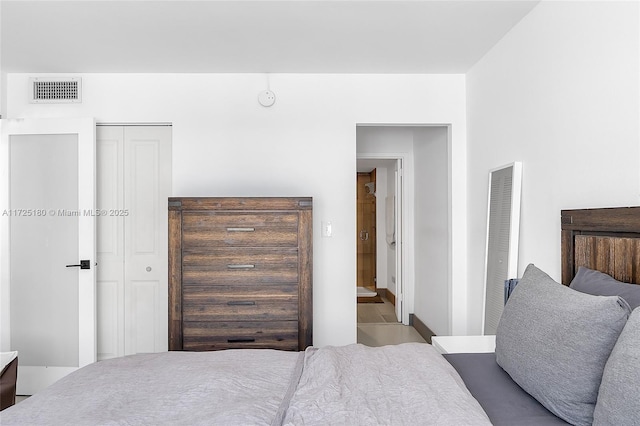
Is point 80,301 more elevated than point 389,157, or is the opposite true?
point 389,157

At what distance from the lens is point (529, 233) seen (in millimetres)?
2588

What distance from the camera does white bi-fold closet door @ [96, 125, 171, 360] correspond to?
3.70 metres

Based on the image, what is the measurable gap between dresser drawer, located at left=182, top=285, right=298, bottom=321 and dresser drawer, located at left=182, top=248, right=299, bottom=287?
0.19 feet

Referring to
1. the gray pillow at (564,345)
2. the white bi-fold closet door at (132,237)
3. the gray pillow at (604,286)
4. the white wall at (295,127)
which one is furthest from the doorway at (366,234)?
the gray pillow at (564,345)

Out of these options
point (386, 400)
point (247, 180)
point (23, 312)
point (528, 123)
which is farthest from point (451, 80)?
point (23, 312)

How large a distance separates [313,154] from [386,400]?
2.62 m

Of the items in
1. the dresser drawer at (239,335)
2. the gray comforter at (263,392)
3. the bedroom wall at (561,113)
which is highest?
the bedroom wall at (561,113)

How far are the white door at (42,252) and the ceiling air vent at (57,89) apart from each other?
34cm

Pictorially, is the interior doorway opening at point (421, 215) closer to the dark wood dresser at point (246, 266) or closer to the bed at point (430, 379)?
the dark wood dresser at point (246, 266)

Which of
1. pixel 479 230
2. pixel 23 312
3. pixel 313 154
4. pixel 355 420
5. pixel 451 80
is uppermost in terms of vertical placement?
pixel 451 80

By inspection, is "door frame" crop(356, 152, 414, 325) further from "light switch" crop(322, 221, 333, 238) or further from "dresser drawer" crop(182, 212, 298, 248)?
"dresser drawer" crop(182, 212, 298, 248)

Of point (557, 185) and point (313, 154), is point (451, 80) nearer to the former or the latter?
point (313, 154)

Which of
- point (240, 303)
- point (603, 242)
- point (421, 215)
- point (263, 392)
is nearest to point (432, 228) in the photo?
point (421, 215)

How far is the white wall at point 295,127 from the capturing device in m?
3.62
